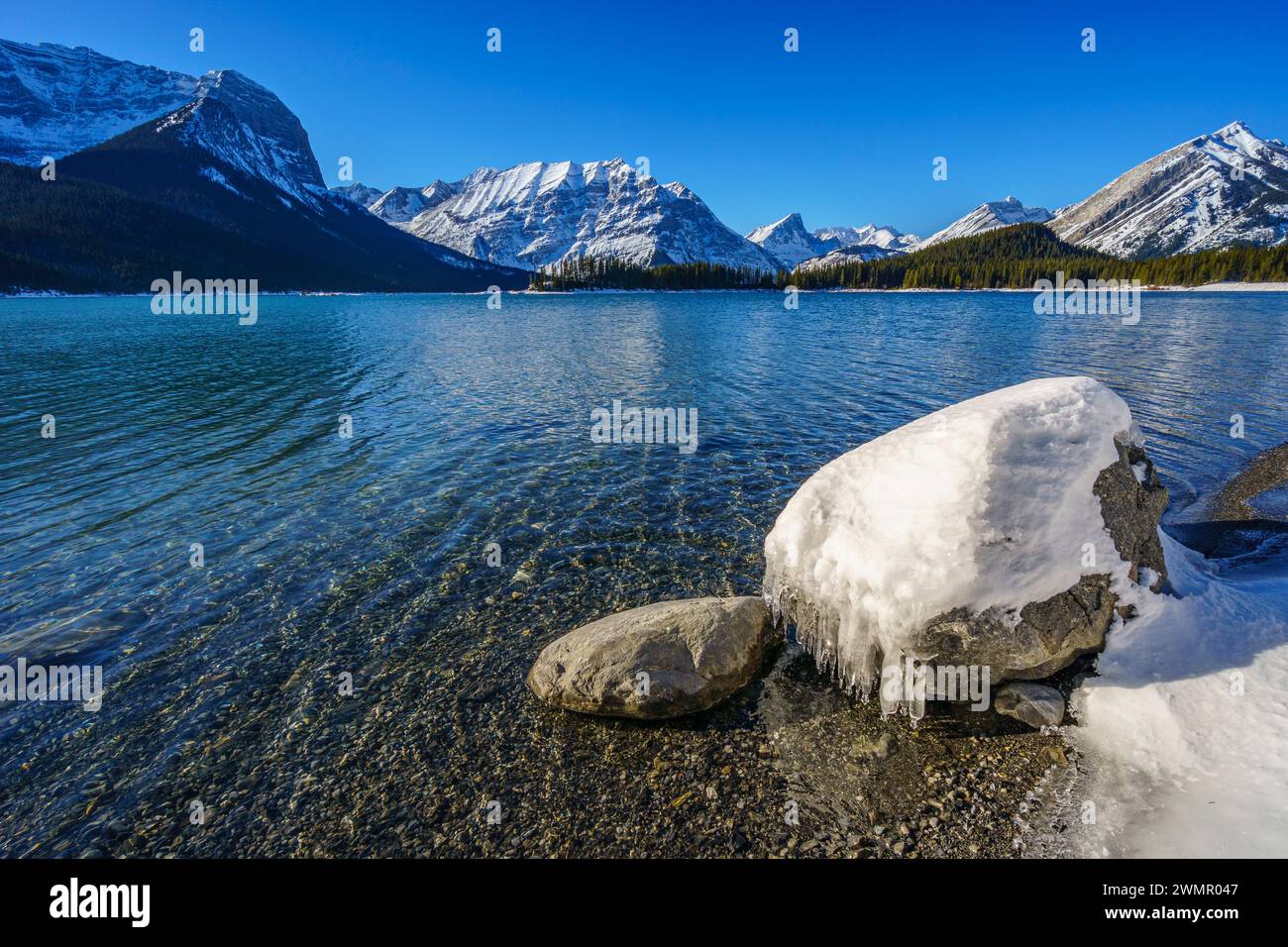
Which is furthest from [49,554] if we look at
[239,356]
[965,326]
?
[965,326]

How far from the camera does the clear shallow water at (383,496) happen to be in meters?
10.3

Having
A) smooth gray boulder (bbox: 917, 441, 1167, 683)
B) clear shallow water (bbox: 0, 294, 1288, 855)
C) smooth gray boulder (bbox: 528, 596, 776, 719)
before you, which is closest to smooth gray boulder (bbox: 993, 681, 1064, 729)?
smooth gray boulder (bbox: 917, 441, 1167, 683)

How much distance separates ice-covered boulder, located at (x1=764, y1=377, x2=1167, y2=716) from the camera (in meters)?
8.07

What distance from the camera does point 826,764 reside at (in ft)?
25.1

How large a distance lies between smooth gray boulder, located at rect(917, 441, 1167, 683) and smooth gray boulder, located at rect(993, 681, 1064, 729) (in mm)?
173

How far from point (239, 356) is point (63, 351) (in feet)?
58.0

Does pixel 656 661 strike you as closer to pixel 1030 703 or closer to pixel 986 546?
pixel 986 546

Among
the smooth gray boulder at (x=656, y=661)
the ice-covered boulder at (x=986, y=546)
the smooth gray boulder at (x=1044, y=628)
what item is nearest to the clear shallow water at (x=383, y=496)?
the smooth gray boulder at (x=656, y=661)

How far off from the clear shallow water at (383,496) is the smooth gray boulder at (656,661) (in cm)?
132

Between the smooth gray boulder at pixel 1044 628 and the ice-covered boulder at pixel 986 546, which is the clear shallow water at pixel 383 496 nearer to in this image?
the ice-covered boulder at pixel 986 546

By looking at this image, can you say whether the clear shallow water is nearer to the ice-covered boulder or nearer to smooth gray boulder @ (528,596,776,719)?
smooth gray boulder @ (528,596,776,719)

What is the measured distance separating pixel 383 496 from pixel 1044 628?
1681cm

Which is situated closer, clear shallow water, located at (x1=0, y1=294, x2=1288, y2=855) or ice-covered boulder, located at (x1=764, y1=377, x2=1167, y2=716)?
ice-covered boulder, located at (x1=764, y1=377, x2=1167, y2=716)
